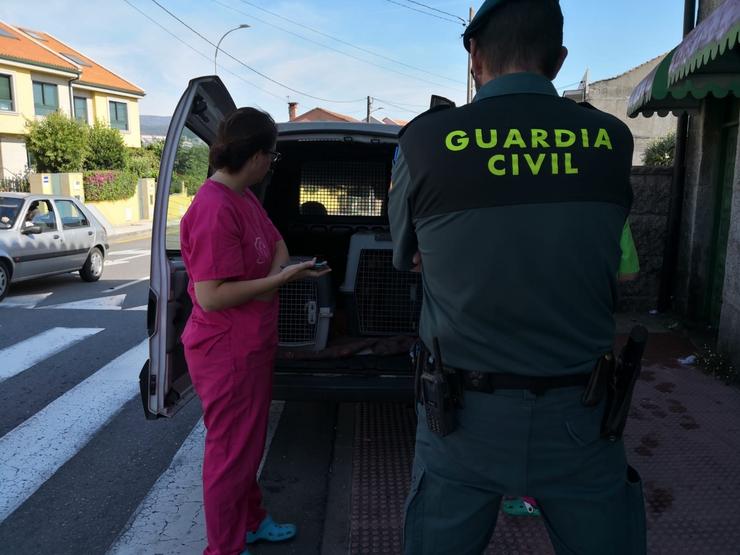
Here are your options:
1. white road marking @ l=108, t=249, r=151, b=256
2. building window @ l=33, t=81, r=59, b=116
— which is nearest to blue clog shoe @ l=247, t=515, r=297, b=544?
white road marking @ l=108, t=249, r=151, b=256

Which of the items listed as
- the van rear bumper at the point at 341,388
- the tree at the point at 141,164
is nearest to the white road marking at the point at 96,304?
the van rear bumper at the point at 341,388

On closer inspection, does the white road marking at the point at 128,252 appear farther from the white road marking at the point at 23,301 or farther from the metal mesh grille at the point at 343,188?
the metal mesh grille at the point at 343,188

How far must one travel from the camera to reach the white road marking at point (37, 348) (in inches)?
244

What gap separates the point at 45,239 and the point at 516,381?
10381 mm

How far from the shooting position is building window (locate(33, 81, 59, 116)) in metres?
32.6

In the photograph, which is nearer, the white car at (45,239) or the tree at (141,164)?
the white car at (45,239)

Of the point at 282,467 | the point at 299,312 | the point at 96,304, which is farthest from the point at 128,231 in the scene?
the point at 282,467

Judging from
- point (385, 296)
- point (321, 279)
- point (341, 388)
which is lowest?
point (341, 388)

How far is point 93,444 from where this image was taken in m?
4.46

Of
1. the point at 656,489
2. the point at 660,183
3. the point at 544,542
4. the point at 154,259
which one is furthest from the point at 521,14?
the point at 660,183

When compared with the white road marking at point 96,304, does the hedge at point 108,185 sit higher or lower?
higher

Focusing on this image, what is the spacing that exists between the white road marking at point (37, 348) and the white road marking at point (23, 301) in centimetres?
197

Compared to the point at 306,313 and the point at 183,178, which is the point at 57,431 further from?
the point at 183,178

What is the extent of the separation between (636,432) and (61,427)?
431 centimetres
